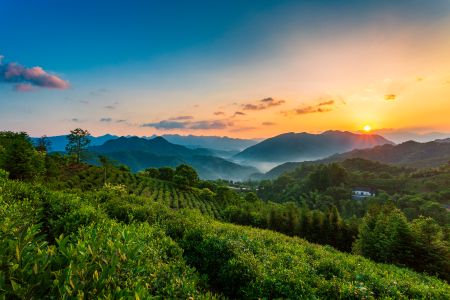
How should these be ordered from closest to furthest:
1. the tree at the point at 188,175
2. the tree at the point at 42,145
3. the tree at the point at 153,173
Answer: the tree at the point at 42,145
the tree at the point at 188,175
the tree at the point at 153,173

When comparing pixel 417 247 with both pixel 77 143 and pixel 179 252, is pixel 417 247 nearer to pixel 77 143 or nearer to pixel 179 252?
pixel 179 252

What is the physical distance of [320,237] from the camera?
3653cm

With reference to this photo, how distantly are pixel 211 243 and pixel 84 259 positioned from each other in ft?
22.2

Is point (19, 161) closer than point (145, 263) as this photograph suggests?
No

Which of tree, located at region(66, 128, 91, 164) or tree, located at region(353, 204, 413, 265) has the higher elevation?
tree, located at region(66, 128, 91, 164)

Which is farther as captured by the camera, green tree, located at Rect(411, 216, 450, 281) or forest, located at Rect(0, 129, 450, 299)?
green tree, located at Rect(411, 216, 450, 281)

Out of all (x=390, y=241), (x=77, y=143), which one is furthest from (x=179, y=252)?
(x=77, y=143)

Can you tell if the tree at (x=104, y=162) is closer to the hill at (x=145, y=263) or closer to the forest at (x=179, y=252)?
the forest at (x=179, y=252)

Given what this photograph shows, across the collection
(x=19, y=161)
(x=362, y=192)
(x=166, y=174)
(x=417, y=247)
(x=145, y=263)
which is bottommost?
(x=362, y=192)

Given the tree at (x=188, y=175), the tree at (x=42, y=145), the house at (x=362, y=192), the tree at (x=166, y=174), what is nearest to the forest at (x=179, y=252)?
the tree at (x=42, y=145)

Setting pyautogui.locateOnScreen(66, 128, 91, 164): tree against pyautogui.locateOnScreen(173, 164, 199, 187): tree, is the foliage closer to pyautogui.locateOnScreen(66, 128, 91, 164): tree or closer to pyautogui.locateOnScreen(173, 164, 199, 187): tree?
pyautogui.locateOnScreen(173, 164, 199, 187): tree

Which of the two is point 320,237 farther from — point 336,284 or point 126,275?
point 126,275

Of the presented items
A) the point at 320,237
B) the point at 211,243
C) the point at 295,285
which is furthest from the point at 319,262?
the point at 320,237

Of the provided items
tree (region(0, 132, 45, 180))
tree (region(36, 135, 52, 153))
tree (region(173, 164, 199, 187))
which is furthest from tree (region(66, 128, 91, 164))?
tree (region(0, 132, 45, 180))
